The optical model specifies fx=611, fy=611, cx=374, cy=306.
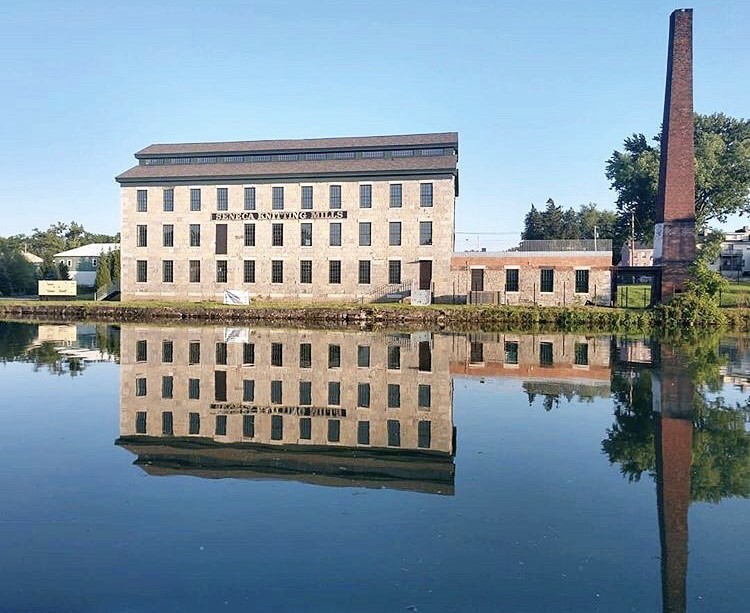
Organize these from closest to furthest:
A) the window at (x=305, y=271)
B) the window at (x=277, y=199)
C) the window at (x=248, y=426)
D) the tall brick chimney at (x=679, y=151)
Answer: the window at (x=248, y=426)
the tall brick chimney at (x=679, y=151)
the window at (x=305, y=271)
the window at (x=277, y=199)

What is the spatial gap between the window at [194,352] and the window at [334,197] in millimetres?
22499

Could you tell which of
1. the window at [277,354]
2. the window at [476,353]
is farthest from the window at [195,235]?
the window at [476,353]

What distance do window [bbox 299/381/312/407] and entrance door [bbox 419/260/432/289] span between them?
1148 inches

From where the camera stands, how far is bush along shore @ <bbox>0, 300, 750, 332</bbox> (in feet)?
119

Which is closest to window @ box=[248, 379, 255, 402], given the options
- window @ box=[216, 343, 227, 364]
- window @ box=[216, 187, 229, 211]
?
window @ box=[216, 343, 227, 364]

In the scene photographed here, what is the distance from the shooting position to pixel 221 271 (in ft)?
156

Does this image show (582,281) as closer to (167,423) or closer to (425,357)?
(425,357)

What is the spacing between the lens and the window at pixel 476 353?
21.3 m

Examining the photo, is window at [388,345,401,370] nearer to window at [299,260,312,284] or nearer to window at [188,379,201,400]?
window at [188,379,201,400]

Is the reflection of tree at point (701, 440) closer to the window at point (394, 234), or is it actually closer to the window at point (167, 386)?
the window at point (167, 386)

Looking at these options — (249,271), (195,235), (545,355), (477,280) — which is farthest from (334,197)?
(545,355)

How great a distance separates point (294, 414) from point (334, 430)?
158 centimetres

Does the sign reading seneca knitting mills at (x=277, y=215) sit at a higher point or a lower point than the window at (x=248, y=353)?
higher

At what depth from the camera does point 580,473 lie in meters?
8.75
